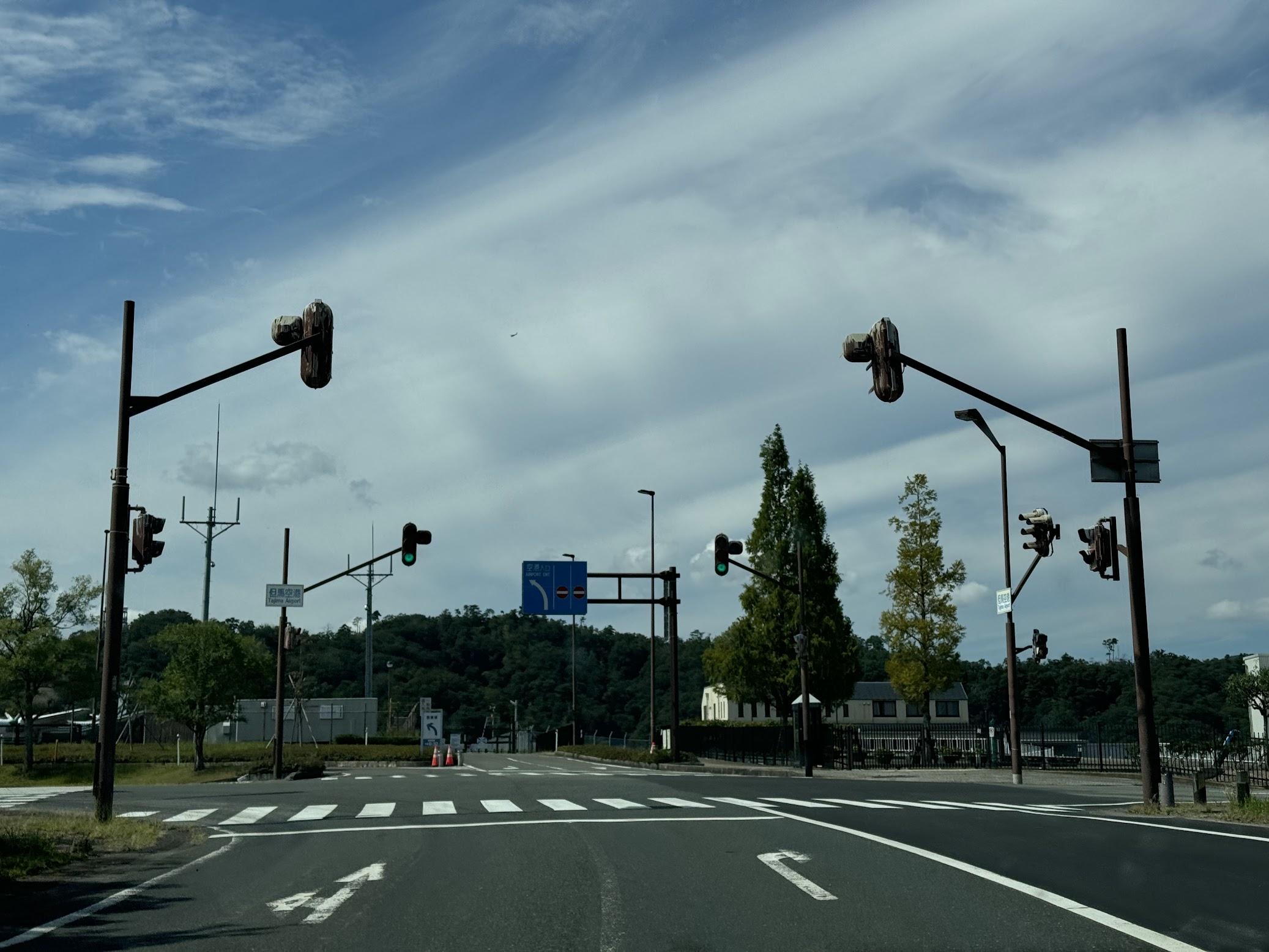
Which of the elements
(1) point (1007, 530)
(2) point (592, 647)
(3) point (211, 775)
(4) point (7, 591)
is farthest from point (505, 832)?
(2) point (592, 647)

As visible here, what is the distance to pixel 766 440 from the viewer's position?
197 feet

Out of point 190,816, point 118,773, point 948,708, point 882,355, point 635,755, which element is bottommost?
point 948,708

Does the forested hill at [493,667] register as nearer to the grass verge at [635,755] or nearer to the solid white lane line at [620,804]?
the grass verge at [635,755]

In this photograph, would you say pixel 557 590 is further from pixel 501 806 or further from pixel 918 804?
pixel 918 804

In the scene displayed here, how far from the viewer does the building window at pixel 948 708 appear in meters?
120

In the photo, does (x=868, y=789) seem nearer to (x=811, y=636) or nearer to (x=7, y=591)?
(x=811, y=636)

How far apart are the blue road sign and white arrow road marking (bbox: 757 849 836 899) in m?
36.9

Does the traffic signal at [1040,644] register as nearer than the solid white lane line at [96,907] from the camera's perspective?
No

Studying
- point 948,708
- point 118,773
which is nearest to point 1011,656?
point 118,773

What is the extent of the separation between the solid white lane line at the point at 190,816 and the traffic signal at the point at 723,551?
695 inches

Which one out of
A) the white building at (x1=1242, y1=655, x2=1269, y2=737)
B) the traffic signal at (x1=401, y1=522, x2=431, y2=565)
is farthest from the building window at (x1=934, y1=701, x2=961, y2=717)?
the traffic signal at (x1=401, y1=522, x2=431, y2=565)

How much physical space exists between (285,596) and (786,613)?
2632cm

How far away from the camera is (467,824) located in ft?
52.5

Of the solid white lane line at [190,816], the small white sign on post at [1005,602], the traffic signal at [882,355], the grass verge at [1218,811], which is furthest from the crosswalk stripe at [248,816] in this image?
the small white sign on post at [1005,602]
